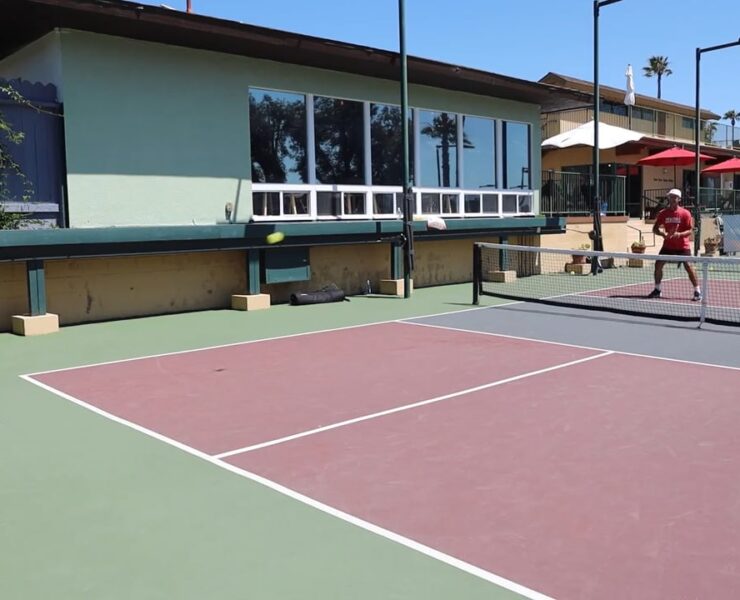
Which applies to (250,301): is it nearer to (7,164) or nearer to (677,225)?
(7,164)

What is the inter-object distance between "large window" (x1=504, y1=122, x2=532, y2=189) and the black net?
1867 mm

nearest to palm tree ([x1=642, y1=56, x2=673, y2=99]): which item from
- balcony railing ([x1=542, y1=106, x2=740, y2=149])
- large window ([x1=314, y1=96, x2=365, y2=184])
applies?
balcony railing ([x1=542, y1=106, x2=740, y2=149])

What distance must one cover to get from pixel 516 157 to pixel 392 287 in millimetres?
6332

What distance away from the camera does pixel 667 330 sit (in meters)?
10.6

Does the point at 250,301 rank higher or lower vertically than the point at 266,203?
lower

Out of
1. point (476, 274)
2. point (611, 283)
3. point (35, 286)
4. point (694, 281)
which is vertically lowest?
point (611, 283)

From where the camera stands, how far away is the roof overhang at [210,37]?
10883 mm

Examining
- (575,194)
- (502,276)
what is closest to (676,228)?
(502,276)

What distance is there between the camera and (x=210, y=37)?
494 inches

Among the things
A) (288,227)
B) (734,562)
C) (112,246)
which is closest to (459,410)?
(734,562)

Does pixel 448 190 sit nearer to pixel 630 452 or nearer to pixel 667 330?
pixel 667 330

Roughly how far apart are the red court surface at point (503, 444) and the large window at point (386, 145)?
7.72 meters

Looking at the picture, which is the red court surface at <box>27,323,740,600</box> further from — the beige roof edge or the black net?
the beige roof edge

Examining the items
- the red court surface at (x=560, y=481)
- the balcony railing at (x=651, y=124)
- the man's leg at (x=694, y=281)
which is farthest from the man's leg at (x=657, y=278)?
the balcony railing at (x=651, y=124)
